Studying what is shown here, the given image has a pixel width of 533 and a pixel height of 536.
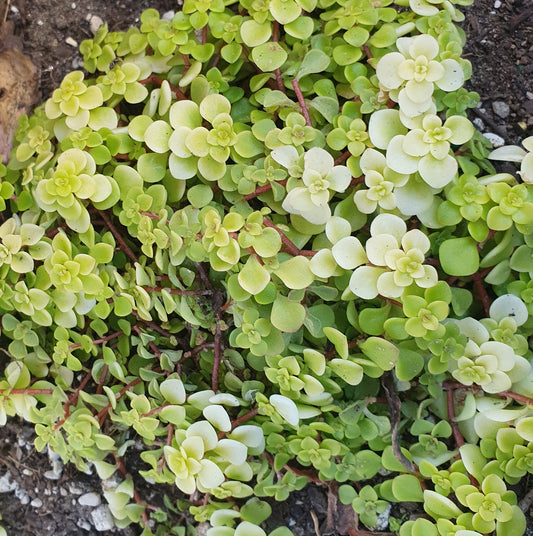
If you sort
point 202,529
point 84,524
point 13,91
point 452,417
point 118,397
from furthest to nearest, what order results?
1. point 13,91
2. point 84,524
3. point 202,529
4. point 118,397
5. point 452,417

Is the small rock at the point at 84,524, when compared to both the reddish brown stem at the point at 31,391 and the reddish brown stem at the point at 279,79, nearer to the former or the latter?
the reddish brown stem at the point at 31,391

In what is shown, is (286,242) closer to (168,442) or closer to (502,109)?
(168,442)

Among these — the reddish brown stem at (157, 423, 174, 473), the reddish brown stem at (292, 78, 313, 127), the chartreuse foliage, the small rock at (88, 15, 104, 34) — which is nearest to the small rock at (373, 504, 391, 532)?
the chartreuse foliage

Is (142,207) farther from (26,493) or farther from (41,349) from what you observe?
(26,493)

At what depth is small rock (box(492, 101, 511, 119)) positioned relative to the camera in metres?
1.71

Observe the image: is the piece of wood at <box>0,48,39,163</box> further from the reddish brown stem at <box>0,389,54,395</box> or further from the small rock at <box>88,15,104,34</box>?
the reddish brown stem at <box>0,389,54,395</box>

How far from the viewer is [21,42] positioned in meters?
2.02

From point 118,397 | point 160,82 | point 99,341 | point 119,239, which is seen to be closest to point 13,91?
→ point 160,82

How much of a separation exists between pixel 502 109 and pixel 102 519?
1.61 m

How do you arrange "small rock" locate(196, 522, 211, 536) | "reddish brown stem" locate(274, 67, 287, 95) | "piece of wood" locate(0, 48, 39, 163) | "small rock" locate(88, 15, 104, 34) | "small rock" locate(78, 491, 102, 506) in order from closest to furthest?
1. "reddish brown stem" locate(274, 67, 287, 95)
2. "small rock" locate(196, 522, 211, 536)
3. "small rock" locate(78, 491, 102, 506)
4. "piece of wood" locate(0, 48, 39, 163)
5. "small rock" locate(88, 15, 104, 34)

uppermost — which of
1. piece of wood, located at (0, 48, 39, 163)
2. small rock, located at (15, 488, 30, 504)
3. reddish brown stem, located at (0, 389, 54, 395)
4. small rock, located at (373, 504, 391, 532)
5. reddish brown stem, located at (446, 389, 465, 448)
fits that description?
piece of wood, located at (0, 48, 39, 163)

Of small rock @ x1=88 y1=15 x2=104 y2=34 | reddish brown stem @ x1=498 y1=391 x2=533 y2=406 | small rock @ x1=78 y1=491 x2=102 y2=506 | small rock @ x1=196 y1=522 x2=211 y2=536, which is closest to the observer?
reddish brown stem @ x1=498 y1=391 x2=533 y2=406

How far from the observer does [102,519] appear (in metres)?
1.75

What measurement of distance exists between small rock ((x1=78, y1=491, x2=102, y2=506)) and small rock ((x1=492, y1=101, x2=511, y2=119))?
1.56 meters
